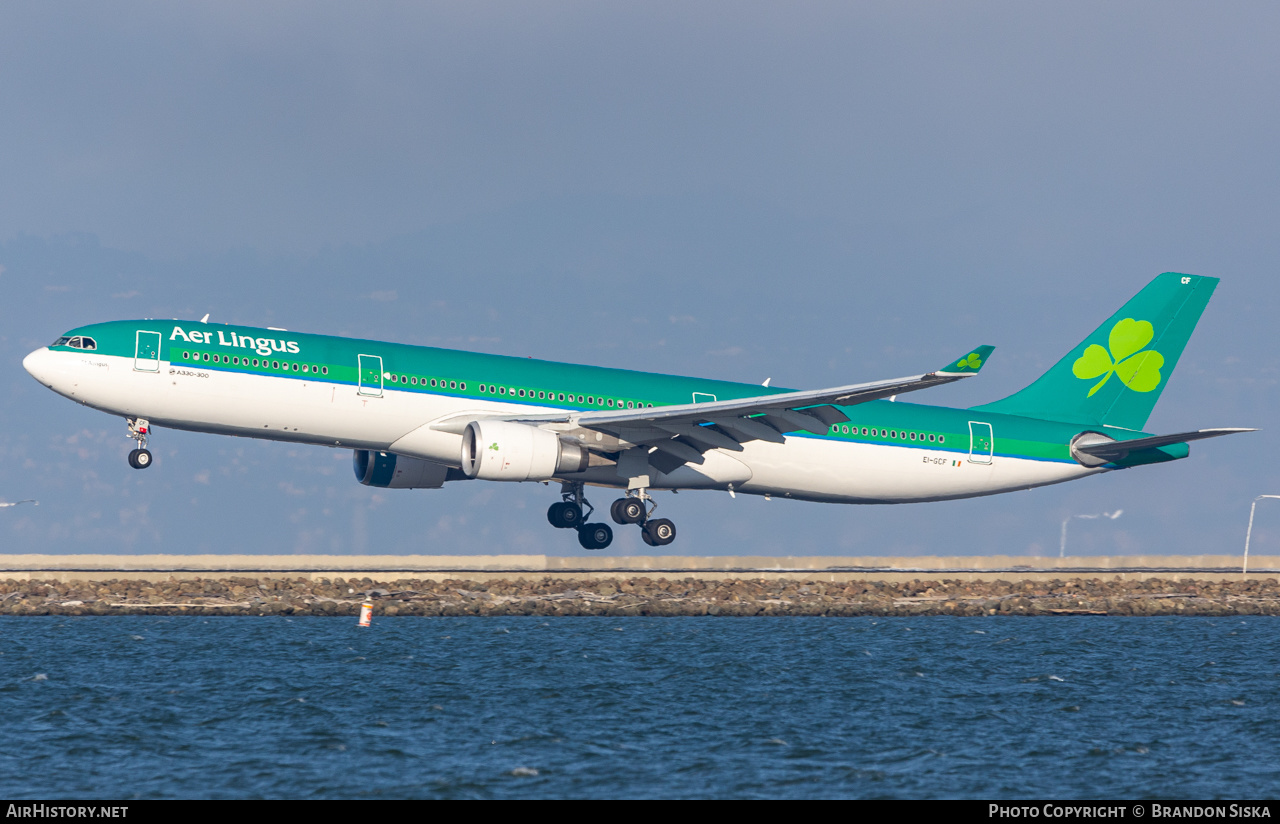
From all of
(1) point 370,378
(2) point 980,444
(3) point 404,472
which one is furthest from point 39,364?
(2) point 980,444

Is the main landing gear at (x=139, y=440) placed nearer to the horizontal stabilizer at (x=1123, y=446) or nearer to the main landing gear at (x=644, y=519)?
the main landing gear at (x=644, y=519)

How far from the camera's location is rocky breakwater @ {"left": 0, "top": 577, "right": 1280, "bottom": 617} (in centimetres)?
4322

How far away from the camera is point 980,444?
161ft

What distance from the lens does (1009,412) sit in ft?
171

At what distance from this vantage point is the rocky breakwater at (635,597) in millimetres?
43219

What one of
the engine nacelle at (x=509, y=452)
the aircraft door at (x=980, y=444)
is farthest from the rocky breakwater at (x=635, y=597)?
the engine nacelle at (x=509, y=452)

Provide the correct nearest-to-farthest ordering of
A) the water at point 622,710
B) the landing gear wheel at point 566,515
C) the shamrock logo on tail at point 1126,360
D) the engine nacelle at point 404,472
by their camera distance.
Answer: the water at point 622,710
the engine nacelle at point 404,472
the landing gear wheel at point 566,515
the shamrock logo on tail at point 1126,360

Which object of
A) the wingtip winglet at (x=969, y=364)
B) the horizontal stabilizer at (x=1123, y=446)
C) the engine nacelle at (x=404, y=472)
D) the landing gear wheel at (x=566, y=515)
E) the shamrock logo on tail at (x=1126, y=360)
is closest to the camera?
the wingtip winglet at (x=969, y=364)

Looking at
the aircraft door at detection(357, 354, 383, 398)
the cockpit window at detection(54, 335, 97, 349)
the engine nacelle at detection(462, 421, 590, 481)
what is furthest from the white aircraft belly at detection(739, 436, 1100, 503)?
the cockpit window at detection(54, 335, 97, 349)

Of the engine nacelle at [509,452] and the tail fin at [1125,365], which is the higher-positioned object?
the tail fin at [1125,365]

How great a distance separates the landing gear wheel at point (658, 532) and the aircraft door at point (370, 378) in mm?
11648

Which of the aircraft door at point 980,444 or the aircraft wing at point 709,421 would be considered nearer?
the aircraft wing at point 709,421

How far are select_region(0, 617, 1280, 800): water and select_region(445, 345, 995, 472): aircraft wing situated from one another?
594 cm

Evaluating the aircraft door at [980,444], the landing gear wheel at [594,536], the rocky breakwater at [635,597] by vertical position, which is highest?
the aircraft door at [980,444]
